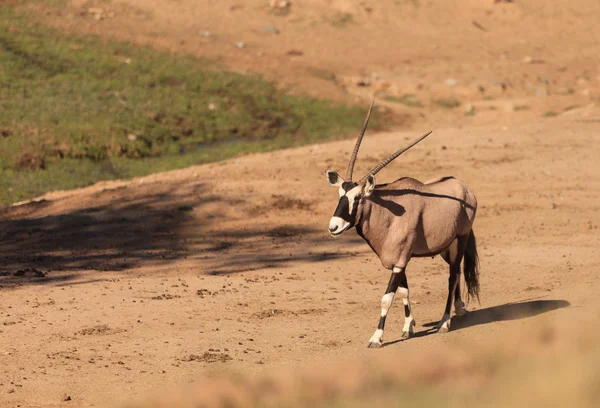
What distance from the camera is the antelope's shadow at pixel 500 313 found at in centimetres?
1096

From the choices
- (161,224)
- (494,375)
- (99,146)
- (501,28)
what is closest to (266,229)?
(161,224)

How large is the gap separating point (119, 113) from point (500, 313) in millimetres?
17714

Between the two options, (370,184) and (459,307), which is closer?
(370,184)

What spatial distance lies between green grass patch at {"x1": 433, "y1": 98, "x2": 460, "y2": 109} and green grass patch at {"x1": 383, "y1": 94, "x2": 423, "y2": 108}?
1.76ft

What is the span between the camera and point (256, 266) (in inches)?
582

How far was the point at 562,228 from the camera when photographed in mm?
16672

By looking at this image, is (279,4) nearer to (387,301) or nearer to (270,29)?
(270,29)

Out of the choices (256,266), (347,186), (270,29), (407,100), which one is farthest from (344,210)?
(270,29)

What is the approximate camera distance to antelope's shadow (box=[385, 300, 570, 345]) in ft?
36.0

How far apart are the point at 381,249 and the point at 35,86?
67.7ft

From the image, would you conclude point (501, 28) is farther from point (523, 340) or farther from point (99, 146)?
point (523, 340)

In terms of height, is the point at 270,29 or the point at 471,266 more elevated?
the point at 471,266

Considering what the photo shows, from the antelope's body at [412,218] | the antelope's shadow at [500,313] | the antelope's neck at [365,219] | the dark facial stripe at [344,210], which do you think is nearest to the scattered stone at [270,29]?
the antelope's shadow at [500,313]

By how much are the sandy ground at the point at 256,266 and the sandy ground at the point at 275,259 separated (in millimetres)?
37
